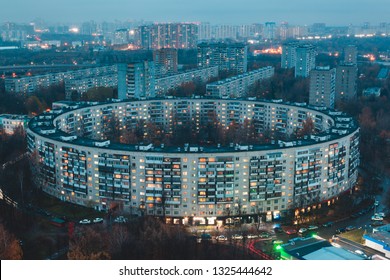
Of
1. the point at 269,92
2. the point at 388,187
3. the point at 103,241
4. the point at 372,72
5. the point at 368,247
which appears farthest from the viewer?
the point at 372,72

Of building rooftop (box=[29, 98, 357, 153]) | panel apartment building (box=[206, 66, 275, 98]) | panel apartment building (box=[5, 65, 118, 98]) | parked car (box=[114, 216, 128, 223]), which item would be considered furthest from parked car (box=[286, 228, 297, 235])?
panel apartment building (box=[5, 65, 118, 98])

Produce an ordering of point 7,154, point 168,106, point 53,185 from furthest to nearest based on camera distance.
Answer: point 168,106 → point 7,154 → point 53,185

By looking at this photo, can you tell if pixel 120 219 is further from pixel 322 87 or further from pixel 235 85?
pixel 235 85

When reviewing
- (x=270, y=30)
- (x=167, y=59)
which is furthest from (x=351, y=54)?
(x=270, y=30)

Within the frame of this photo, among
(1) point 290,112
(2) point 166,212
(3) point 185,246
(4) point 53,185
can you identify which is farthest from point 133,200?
(1) point 290,112

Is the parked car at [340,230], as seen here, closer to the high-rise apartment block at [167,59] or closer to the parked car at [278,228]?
the parked car at [278,228]

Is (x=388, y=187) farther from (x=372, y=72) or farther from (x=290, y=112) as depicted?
(x=372, y=72)

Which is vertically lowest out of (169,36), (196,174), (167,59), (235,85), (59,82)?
(196,174)
